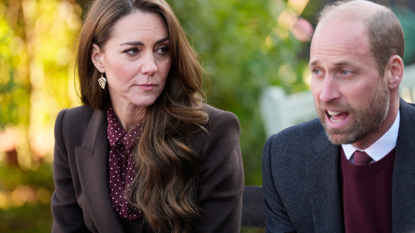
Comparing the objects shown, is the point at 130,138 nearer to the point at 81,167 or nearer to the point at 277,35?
the point at 81,167

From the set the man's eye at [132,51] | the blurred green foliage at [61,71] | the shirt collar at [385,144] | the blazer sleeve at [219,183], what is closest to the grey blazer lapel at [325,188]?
the shirt collar at [385,144]

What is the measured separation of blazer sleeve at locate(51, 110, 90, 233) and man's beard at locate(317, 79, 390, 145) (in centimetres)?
150

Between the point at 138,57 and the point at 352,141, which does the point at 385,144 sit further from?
the point at 138,57

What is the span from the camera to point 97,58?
8.03ft

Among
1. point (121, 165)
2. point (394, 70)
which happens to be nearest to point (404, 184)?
point (394, 70)

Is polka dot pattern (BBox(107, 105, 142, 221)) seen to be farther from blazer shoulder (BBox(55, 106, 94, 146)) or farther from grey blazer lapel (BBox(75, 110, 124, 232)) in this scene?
blazer shoulder (BBox(55, 106, 94, 146))

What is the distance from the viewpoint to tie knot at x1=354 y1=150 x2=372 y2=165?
5.73ft

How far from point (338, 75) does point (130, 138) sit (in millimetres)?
1206

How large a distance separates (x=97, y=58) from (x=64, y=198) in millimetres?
785

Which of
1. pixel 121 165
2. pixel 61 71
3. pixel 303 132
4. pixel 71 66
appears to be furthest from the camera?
pixel 61 71

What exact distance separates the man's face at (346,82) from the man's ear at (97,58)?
1184mm

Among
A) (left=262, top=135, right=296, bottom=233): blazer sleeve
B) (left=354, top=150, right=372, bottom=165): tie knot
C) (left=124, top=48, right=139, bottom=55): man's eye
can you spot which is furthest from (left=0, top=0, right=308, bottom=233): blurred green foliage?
(left=354, top=150, right=372, bottom=165): tie knot

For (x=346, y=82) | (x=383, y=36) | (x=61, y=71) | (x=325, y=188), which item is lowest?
(x=61, y=71)

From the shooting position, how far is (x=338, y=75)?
1599 millimetres
